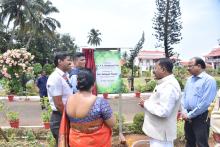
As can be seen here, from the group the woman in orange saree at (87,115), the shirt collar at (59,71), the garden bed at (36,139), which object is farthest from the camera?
the garden bed at (36,139)

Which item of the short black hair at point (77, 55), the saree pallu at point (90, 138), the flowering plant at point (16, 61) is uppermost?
the flowering plant at point (16, 61)

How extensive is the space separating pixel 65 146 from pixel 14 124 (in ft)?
16.4

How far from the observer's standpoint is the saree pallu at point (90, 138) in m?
3.58

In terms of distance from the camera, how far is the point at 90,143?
3588 millimetres

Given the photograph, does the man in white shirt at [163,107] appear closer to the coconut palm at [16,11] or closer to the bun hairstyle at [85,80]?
the bun hairstyle at [85,80]

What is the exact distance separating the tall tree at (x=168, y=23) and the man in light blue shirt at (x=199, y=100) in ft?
97.6

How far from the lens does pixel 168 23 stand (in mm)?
34625

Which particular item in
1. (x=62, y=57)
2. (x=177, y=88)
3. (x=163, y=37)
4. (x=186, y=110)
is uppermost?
(x=163, y=37)

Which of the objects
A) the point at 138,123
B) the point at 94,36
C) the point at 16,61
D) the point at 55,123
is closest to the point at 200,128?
the point at 55,123

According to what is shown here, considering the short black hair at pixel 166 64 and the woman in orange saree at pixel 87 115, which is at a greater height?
the short black hair at pixel 166 64

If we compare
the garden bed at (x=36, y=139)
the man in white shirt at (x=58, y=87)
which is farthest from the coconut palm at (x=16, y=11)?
the man in white shirt at (x=58, y=87)

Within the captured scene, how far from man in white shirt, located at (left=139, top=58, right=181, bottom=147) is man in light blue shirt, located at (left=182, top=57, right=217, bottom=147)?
39.7 inches

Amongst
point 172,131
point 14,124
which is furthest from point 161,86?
point 14,124

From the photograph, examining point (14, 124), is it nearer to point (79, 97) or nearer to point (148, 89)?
point (79, 97)
